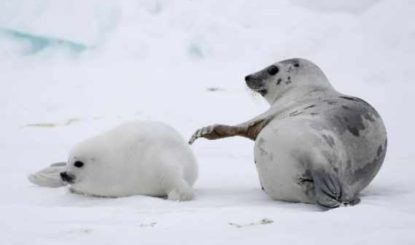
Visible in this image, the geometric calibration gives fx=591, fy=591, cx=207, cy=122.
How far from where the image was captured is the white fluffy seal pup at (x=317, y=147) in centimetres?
228

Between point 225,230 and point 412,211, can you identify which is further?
point 412,211

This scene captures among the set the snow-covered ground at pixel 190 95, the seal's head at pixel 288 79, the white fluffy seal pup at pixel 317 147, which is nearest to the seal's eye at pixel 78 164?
the snow-covered ground at pixel 190 95

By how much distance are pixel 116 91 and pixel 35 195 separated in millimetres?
5136

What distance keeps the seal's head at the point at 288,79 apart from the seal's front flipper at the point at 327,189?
868 millimetres

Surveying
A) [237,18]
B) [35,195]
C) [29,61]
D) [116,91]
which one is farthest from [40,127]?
[237,18]

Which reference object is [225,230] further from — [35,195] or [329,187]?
[35,195]

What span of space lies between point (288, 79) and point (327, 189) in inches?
42.9

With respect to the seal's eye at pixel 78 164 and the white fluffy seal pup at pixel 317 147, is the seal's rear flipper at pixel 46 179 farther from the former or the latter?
the white fluffy seal pup at pixel 317 147

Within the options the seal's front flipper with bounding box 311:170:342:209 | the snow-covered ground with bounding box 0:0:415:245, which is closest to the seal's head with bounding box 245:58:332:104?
the snow-covered ground with bounding box 0:0:415:245

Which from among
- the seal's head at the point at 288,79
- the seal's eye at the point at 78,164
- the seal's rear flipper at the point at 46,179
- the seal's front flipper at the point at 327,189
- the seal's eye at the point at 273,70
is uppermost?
the seal's eye at the point at 273,70

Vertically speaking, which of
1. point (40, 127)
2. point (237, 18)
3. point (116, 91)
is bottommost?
point (40, 127)

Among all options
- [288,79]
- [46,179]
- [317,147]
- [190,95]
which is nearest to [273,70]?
[288,79]

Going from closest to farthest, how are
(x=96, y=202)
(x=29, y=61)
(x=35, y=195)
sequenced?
(x=96, y=202), (x=35, y=195), (x=29, y=61)

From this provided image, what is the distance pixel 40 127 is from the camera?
5672 mm
